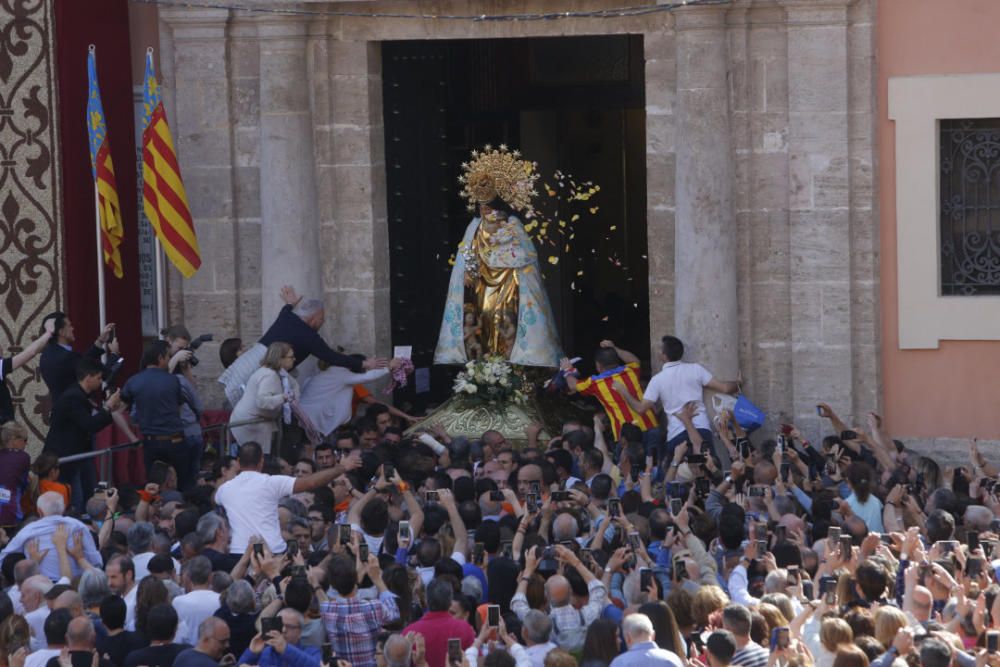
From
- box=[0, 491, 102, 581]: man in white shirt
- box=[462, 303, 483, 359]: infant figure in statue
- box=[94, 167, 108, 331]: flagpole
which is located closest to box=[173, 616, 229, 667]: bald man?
box=[0, 491, 102, 581]: man in white shirt

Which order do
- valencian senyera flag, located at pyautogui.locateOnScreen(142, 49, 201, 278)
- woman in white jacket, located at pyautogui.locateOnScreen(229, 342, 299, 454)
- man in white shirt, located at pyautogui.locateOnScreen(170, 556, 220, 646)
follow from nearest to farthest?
man in white shirt, located at pyautogui.locateOnScreen(170, 556, 220, 646) < woman in white jacket, located at pyautogui.locateOnScreen(229, 342, 299, 454) < valencian senyera flag, located at pyautogui.locateOnScreen(142, 49, 201, 278)

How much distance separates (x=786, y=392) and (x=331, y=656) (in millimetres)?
8515

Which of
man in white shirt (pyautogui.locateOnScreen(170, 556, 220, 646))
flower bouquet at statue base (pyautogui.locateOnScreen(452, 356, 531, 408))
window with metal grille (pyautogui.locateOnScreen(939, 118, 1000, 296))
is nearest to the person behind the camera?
man in white shirt (pyautogui.locateOnScreen(170, 556, 220, 646))

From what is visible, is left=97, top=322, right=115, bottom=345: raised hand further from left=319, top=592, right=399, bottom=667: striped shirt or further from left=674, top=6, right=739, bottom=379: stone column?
left=319, top=592, right=399, bottom=667: striped shirt

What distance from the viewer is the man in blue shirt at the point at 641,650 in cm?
916

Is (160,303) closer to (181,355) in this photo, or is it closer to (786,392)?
(181,355)

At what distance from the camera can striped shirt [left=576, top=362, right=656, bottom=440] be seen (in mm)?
16953

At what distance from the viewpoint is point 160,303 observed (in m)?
18.1

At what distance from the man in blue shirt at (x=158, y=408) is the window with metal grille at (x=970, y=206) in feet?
19.7

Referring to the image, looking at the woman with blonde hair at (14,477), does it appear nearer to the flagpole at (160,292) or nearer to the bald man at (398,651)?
the flagpole at (160,292)

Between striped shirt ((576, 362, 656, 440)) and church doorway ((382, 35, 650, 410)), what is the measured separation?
7.09 ft

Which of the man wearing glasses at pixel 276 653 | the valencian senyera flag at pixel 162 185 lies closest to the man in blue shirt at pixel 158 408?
the valencian senyera flag at pixel 162 185

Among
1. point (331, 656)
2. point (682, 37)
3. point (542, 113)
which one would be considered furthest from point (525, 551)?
point (542, 113)

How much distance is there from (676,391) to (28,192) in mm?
5599
